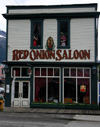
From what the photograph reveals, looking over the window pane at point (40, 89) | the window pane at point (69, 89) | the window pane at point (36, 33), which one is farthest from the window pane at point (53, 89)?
the window pane at point (36, 33)

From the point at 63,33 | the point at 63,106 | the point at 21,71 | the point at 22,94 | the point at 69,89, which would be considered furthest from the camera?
the point at 21,71

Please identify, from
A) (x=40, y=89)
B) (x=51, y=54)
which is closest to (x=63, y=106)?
(x=40, y=89)

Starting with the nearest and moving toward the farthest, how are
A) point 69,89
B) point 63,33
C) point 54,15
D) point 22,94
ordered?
point 69,89
point 54,15
point 63,33
point 22,94

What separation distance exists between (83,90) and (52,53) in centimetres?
383

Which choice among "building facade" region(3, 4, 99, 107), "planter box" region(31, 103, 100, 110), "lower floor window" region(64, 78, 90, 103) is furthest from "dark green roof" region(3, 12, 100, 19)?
"planter box" region(31, 103, 100, 110)

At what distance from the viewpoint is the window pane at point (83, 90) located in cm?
2061

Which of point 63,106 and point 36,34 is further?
point 36,34

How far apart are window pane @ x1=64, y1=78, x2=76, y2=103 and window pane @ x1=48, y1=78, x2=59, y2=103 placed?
65 cm

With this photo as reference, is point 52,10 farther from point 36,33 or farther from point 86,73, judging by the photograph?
point 86,73

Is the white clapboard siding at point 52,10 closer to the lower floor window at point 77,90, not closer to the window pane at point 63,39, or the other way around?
the window pane at point 63,39

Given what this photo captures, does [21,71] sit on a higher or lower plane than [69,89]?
higher

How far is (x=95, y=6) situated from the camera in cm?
2081

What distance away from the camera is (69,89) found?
20750 mm

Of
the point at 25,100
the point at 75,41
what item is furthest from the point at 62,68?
the point at 25,100
